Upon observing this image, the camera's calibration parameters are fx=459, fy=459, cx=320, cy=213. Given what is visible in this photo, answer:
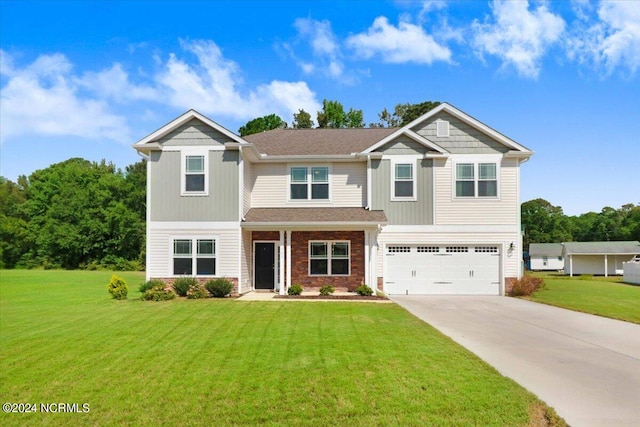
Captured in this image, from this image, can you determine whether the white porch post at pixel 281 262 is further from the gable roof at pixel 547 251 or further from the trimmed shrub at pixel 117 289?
the gable roof at pixel 547 251

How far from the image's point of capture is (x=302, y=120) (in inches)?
1722

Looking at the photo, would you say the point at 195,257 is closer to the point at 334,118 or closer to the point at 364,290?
the point at 364,290

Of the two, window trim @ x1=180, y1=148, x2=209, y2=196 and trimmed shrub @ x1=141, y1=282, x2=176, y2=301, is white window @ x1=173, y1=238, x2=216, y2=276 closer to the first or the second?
trimmed shrub @ x1=141, y1=282, x2=176, y2=301

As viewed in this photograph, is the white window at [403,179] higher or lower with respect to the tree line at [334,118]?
lower

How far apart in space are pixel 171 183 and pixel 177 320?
809 centimetres

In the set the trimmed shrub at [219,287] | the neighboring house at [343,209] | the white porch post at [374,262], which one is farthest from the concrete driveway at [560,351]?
the trimmed shrub at [219,287]

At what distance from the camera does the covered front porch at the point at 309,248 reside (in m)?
18.6

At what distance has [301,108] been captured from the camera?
144ft

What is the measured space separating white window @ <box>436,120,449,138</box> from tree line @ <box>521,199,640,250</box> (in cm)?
6704

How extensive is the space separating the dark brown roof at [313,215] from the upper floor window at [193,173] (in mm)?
2373


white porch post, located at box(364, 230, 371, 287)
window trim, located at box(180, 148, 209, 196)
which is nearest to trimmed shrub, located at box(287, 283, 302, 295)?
white porch post, located at box(364, 230, 371, 287)

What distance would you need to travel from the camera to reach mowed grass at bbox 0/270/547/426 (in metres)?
5.67

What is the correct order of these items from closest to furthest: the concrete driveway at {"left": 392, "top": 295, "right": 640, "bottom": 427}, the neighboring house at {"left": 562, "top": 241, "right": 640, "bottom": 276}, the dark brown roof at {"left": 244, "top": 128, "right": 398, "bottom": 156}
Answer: the concrete driveway at {"left": 392, "top": 295, "right": 640, "bottom": 427} < the dark brown roof at {"left": 244, "top": 128, "right": 398, "bottom": 156} < the neighboring house at {"left": 562, "top": 241, "right": 640, "bottom": 276}

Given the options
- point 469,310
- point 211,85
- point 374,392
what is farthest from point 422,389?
point 211,85
